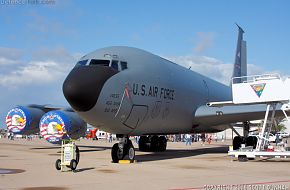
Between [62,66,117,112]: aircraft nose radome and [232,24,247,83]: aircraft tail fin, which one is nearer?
[62,66,117,112]: aircraft nose radome

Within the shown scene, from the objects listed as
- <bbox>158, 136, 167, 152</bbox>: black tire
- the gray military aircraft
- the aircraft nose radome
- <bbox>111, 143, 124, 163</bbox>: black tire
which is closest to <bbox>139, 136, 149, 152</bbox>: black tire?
<bbox>158, 136, 167, 152</bbox>: black tire

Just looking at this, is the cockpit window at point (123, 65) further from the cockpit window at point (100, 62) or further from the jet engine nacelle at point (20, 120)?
the jet engine nacelle at point (20, 120)

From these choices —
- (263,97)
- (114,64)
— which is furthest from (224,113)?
(114,64)

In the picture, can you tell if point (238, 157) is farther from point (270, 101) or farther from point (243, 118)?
point (243, 118)

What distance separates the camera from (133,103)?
15750 mm

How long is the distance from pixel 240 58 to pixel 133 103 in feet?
74.8

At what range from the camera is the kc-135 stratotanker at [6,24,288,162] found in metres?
14.5

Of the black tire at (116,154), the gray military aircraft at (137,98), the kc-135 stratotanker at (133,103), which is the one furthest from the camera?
the black tire at (116,154)

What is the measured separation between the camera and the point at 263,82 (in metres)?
17.9

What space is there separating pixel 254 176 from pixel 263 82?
7730mm

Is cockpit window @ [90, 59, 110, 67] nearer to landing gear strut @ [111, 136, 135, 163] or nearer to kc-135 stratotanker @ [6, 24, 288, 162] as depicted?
kc-135 stratotanker @ [6, 24, 288, 162]

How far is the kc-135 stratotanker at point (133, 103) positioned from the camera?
14.5m

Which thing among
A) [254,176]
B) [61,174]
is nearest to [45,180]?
[61,174]

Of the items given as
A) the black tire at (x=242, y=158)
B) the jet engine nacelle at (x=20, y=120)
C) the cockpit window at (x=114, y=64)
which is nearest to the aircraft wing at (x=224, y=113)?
the black tire at (x=242, y=158)
